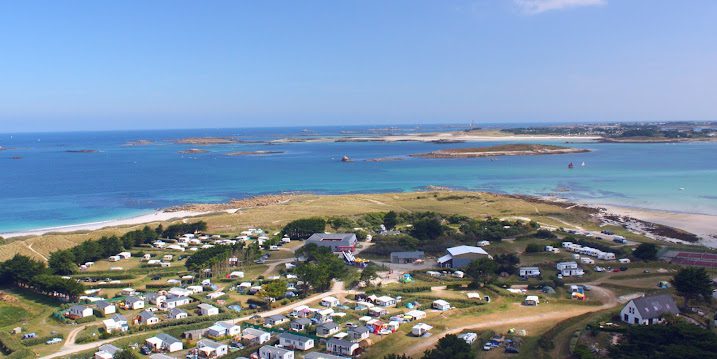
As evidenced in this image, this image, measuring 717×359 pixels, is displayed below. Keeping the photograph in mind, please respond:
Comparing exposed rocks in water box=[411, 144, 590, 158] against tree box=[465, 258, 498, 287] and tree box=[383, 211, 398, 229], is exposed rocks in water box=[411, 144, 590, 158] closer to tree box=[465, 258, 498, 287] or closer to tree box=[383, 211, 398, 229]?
tree box=[383, 211, 398, 229]

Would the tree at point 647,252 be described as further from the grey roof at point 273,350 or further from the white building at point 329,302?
the grey roof at point 273,350

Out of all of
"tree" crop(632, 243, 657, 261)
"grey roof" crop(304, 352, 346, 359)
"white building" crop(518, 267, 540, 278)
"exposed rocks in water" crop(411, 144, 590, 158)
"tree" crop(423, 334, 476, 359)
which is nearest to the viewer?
"tree" crop(423, 334, 476, 359)

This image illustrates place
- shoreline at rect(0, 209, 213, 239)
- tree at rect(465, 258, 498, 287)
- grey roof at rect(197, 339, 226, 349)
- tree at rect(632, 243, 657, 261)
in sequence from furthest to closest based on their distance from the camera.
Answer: shoreline at rect(0, 209, 213, 239) < tree at rect(632, 243, 657, 261) < tree at rect(465, 258, 498, 287) < grey roof at rect(197, 339, 226, 349)

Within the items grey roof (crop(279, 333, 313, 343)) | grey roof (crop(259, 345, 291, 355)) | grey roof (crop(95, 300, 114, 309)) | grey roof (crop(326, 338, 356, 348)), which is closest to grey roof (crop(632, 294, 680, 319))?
grey roof (crop(326, 338, 356, 348))

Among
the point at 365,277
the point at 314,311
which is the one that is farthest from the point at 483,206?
the point at 314,311

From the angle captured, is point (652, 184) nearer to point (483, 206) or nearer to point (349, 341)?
point (483, 206)

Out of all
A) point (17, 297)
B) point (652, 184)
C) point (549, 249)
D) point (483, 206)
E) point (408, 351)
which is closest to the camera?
point (408, 351)

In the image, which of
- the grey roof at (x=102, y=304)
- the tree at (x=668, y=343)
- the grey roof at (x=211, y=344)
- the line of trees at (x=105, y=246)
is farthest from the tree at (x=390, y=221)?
the tree at (x=668, y=343)
